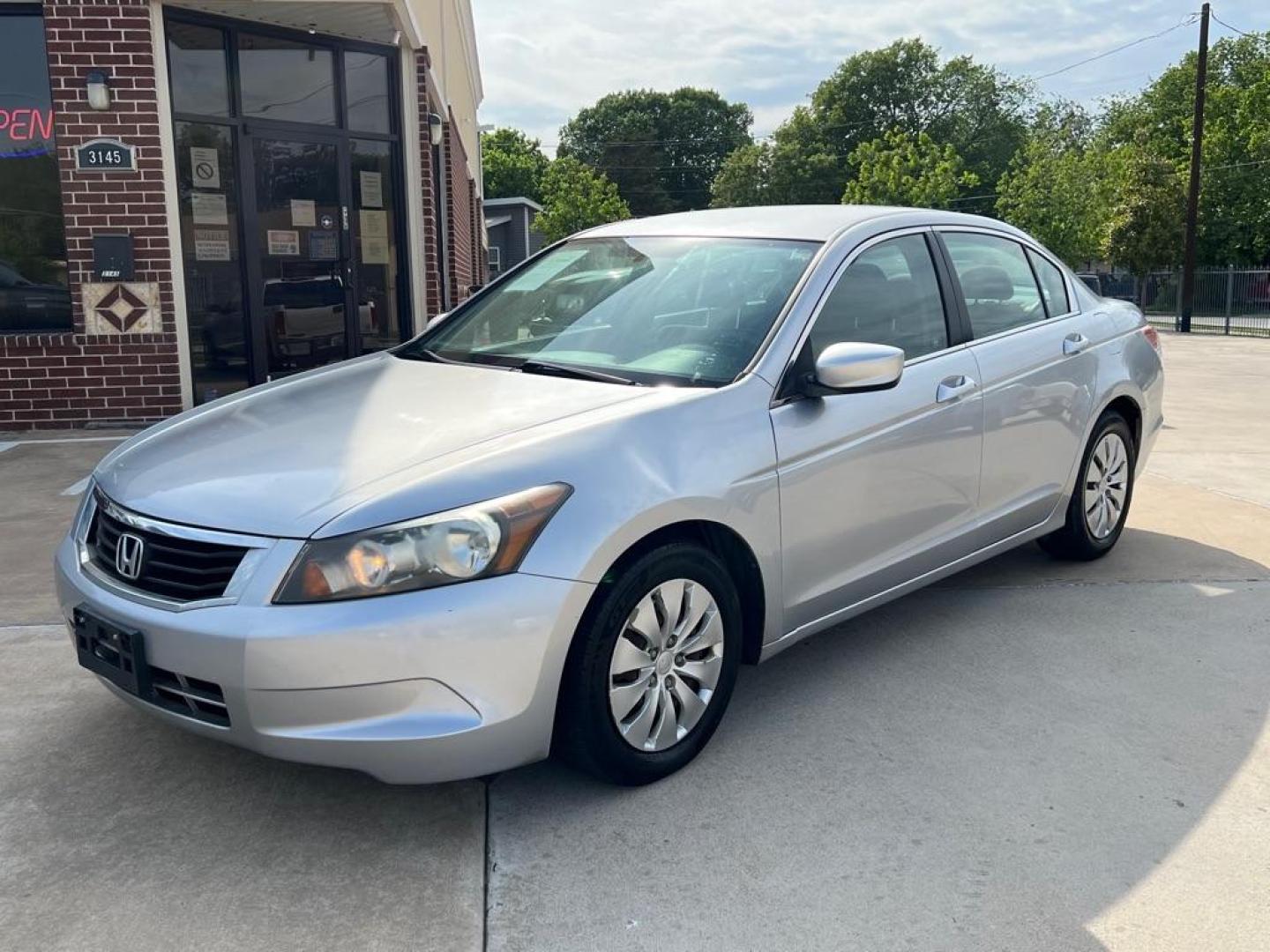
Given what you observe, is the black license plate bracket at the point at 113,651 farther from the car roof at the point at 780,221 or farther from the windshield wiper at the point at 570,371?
the car roof at the point at 780,221

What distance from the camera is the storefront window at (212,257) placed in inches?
359

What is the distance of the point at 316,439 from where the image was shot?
310cm

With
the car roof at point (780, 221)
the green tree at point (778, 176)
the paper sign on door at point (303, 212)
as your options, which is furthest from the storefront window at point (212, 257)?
the green tree at point (778, 176)

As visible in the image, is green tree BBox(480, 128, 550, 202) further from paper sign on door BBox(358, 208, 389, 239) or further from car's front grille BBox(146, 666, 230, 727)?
car's front grille BBox(146, 666, 230, 727)

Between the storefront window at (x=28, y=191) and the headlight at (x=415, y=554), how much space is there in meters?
7.25

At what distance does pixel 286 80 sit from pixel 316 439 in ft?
25.8

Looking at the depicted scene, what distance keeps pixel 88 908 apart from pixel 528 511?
1.32 metres

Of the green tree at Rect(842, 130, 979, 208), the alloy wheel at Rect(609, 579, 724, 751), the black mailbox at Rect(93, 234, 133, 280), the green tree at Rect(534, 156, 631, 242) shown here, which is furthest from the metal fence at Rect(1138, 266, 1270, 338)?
the alloy wheel at Rect(609, 579, 724, 751)

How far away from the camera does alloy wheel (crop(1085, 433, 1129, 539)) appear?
496 centimetres

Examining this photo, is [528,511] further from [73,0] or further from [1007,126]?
[1007,126]

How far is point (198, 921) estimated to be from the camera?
2.46m

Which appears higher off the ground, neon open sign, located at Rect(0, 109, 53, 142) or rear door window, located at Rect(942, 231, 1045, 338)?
neon open sign, located at Rect(0, 109, 53, 142)

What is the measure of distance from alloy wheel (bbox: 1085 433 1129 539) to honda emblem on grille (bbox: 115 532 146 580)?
12.5 feet

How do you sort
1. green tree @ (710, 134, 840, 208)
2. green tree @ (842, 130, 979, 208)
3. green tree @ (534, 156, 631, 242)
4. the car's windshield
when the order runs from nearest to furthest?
the car's windshield < green tree @ (842, 130, 979, 208) < green tree @ (534, 156, 631, 242) < green tree @ (710, 134, 840, 208)
